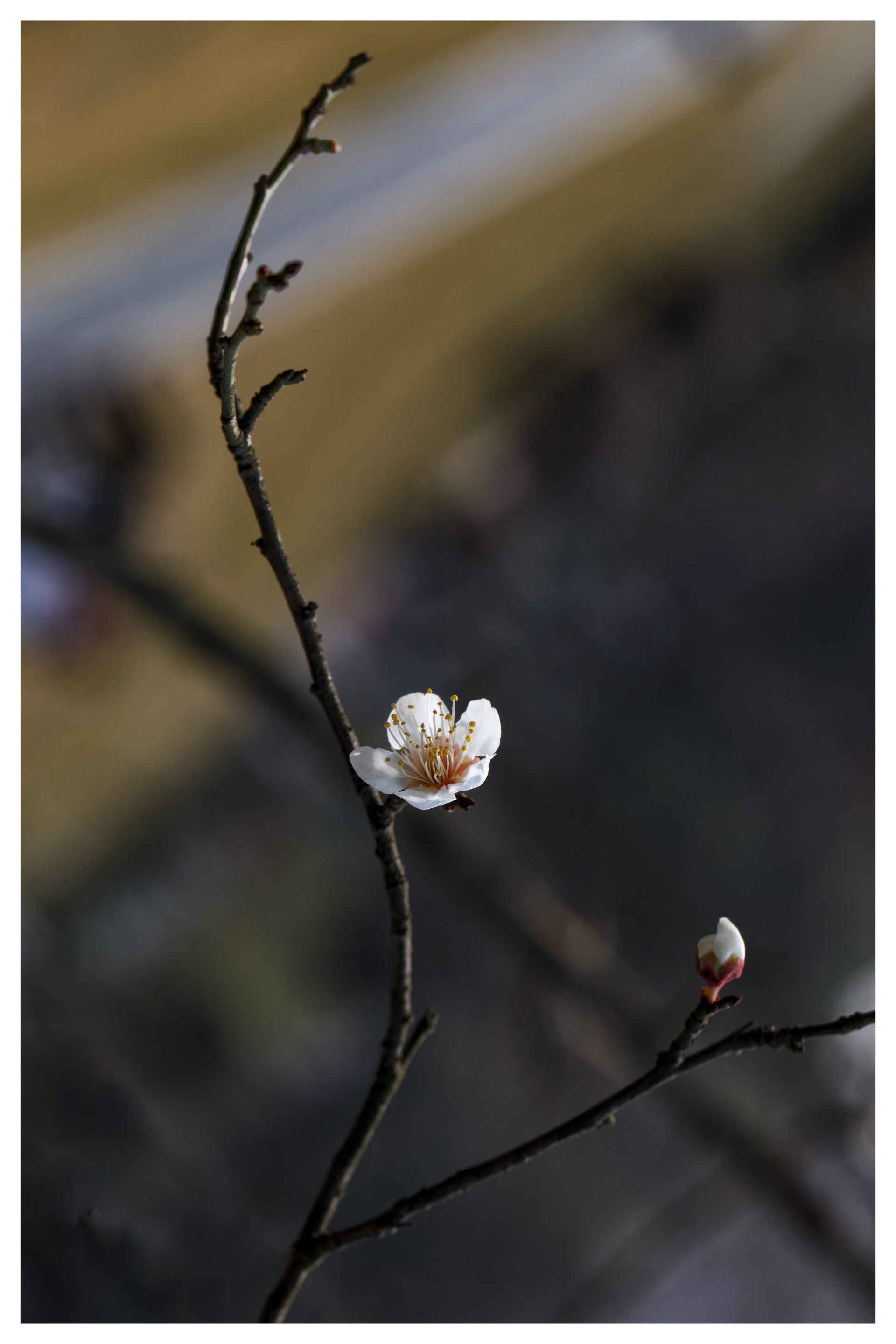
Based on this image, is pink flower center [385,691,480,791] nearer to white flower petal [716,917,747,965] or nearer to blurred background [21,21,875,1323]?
white flower petal [716,917,747,965]

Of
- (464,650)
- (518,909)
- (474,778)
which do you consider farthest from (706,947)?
(464,650)

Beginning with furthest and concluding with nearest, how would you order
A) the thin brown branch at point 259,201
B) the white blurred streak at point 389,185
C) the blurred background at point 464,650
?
the white blurred streak at point 389,185, the blurred background at point 464,650, the thin brown branch at point 259,201

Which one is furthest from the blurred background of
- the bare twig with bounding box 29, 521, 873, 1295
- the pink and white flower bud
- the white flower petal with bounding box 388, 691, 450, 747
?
the pink and white flower bud

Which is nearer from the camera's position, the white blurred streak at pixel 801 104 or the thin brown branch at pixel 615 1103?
the thin brown branch at pixel 615 1103

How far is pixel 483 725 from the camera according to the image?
36 centimetres

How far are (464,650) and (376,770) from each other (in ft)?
2.29

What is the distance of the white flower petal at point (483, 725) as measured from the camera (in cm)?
36

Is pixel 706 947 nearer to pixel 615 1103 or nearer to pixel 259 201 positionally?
pixel 615 1103

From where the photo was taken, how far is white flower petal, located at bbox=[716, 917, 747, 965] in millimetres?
333

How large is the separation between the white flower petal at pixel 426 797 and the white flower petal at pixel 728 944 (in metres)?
0.12

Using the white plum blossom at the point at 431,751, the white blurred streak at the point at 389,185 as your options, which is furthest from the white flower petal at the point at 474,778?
the white blurred streak at the point at 389,185

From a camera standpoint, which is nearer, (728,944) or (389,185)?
(728,944)

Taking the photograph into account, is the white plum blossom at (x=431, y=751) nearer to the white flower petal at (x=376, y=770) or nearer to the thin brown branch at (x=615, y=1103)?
the white flower petal at (x=376, y=770)
